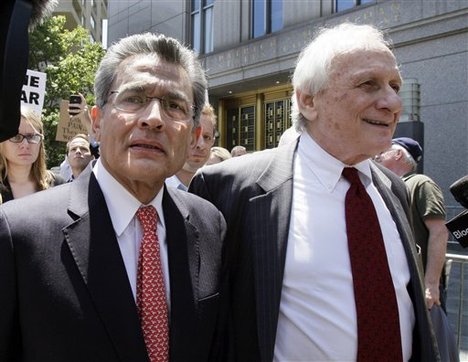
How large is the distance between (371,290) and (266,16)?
15259mm

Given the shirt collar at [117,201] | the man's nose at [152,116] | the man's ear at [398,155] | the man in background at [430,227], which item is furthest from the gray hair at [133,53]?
the man's ear at [398,155]

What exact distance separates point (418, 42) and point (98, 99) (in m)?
11.4

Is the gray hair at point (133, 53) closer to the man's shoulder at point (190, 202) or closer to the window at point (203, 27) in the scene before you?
the man's shoulder at point (190, 202)

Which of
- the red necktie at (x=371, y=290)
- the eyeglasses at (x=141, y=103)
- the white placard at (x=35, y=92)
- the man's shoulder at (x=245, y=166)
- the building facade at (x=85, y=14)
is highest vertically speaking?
the building facade at (x=85, y=14)

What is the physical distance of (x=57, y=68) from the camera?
835 inches

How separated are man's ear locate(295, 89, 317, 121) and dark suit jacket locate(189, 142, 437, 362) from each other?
6.0 inches

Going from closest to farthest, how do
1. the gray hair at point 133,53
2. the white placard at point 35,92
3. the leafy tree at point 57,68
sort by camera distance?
the gray hair at point 133,53 → the white placard at point 35,92 → the leafy tree at point 57,68

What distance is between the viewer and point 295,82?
245 cm

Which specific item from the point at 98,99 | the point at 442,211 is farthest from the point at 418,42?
the point at 98,99

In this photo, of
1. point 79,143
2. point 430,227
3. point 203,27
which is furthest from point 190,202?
point 203,27

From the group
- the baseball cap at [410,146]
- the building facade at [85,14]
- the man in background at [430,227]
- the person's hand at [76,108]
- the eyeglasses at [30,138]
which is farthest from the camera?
the building facade at [85,14]

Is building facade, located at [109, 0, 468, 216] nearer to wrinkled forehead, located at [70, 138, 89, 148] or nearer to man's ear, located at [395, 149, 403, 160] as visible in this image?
man's ear, located at [395, 149, 403, 160]

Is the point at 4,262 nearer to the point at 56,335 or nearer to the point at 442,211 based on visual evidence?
the point at 56,335

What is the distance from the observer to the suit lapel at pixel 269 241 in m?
1.98
